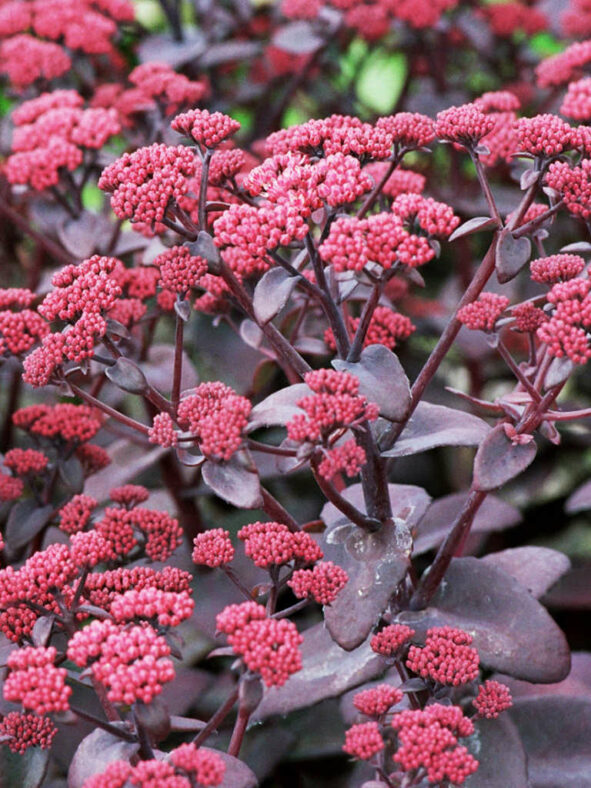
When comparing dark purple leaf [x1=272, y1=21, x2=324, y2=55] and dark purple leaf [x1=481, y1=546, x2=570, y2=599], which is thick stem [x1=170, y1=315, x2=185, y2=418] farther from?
dark purple leaf [x1=272, y1=21, x2=324, y2=55]

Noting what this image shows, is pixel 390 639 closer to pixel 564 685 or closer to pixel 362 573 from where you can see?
pixel 362 573

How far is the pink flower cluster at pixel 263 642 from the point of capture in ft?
2.41

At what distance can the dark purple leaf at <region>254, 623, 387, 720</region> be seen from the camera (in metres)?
1.03

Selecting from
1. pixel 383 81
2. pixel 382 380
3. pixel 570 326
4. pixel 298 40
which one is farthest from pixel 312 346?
pixel 383 81

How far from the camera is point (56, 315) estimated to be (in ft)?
2.94

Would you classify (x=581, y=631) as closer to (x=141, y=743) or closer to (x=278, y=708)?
(x=278, y=708)

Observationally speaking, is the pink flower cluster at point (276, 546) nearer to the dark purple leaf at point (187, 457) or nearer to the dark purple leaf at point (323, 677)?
the dark purple leaf at point (187, 457)

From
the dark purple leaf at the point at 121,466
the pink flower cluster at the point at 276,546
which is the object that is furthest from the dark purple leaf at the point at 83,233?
the pink flower cluster at the point at 276,546

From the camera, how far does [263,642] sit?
2.44 feet

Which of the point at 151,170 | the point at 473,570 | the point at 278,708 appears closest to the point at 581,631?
the point at 473,570

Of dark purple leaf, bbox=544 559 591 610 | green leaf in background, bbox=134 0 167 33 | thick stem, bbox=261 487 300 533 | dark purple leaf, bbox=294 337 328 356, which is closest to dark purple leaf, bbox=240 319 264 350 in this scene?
dark purple leaf, bbox=294 337 328 356

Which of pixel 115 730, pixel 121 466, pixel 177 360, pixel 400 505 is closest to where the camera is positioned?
pixel 115 730

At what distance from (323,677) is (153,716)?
0.35m

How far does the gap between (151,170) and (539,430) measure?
1.53 feet
